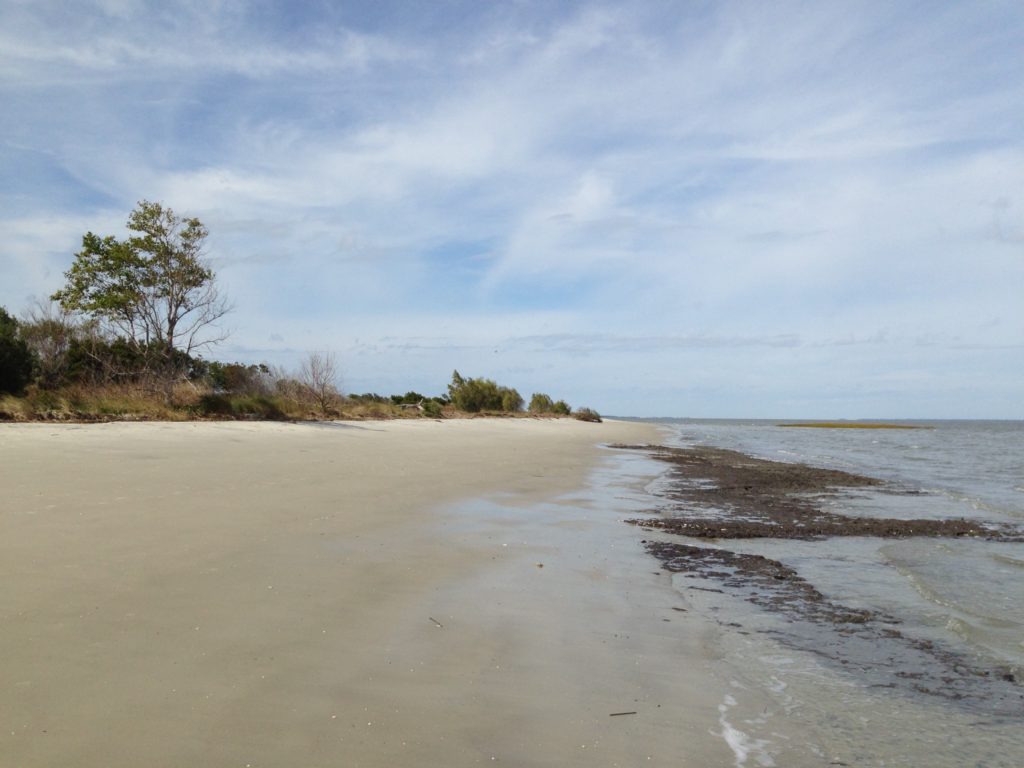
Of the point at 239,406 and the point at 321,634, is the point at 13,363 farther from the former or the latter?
the point at 321,634

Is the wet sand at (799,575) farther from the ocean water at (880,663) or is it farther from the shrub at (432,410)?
the shrub at (432,410)

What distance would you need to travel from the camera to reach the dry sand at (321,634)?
269cm

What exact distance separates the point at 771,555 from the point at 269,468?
7.13m

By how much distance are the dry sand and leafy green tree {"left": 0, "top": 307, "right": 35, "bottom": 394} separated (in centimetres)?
960

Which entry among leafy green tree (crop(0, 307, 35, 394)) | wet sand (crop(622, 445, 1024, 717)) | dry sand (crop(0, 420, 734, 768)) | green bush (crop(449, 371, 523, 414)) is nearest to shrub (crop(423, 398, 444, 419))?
green bush (crop(449, 371, 523, 414))

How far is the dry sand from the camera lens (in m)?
2.69

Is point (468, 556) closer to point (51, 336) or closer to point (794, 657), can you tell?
point (794, 657)

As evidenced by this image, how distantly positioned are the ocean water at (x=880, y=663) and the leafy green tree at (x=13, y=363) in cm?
1631

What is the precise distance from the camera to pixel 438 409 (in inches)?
1410

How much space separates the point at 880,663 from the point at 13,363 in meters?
18.7

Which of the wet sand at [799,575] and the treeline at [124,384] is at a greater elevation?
the treeline at [124,384]

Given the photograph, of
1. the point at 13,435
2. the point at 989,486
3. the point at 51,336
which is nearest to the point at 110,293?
the point at 51,336

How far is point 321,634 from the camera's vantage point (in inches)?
151

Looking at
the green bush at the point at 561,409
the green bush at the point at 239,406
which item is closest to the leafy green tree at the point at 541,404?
the green bush at the point at 561,409
